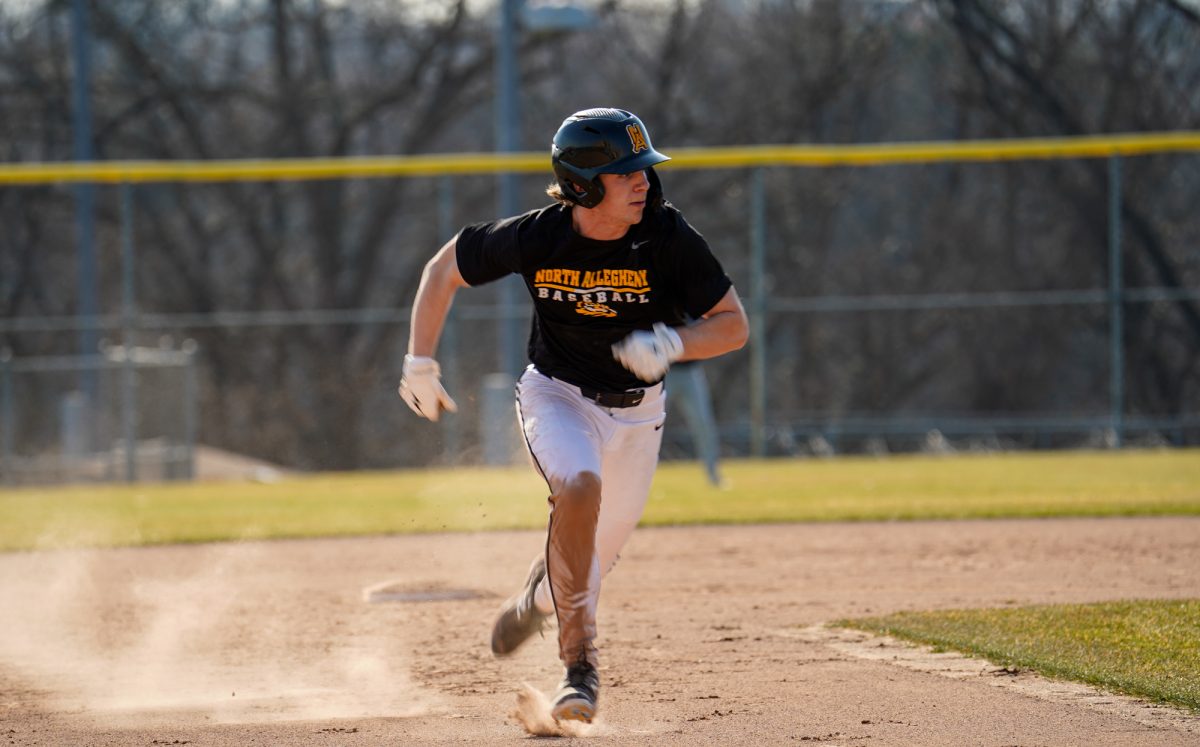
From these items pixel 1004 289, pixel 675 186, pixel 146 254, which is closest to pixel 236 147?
pixel 146 254

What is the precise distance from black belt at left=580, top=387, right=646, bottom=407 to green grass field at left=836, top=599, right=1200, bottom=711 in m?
1.46

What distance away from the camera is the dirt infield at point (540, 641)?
14.8 ft

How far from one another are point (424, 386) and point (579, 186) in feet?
2.51

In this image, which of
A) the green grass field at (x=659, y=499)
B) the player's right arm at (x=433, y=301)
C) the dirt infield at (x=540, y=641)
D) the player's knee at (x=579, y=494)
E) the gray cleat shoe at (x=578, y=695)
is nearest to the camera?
the gray cleat shoe at (x=578, y=695)

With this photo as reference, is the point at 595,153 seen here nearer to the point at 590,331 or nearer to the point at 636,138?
the point at 636,138

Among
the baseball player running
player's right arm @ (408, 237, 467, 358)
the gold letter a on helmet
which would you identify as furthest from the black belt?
the gold letter a on helmet

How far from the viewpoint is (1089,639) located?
18.3 feet

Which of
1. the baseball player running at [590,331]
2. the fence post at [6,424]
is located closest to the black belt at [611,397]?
the baseball player running at [590,331]

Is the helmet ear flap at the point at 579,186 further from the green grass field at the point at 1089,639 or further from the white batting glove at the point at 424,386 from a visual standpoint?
the green grass field at the point at 1089,639

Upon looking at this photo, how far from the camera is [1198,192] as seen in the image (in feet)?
58.0

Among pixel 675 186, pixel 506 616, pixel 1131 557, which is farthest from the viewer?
pixel 675 186

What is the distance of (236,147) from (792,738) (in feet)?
75.5

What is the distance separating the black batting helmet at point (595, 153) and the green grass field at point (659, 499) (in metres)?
5.22

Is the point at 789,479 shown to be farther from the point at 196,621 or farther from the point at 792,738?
A: the point at 792,738
